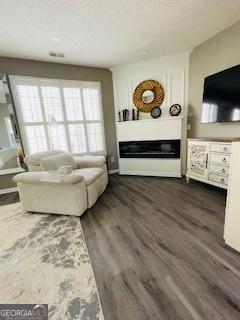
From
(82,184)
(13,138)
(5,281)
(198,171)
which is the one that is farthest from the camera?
(13,138)

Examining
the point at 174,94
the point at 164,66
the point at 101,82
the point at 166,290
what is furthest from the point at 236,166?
the point at 101,82

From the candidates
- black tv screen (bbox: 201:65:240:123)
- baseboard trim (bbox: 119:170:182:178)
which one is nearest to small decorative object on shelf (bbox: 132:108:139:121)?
baseboard trim (bbox: 119:170:182:178)

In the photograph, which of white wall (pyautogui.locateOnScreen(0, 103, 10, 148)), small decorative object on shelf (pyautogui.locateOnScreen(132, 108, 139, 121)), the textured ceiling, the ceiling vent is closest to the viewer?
the textured ceiling

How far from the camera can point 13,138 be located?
3305mm

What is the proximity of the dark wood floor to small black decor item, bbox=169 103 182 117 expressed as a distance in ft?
5.89

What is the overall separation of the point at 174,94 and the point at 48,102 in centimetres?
283

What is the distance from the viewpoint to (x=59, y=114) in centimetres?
370

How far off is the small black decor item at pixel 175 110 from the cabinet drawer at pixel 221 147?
1148 millimetres

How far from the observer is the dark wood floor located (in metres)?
1.12

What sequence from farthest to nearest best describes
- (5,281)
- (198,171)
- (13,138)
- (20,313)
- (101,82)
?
(101,82), (13,138), (198,171), (5,281), (20,313)

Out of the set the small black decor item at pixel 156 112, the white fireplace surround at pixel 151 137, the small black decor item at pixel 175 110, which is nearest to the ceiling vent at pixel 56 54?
the white fireplace surround at pixel 151 137

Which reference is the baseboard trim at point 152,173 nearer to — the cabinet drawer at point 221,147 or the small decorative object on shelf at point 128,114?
the cabinet drawer at point 221,147

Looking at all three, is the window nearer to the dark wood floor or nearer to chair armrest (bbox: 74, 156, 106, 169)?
chair armrest (bbox: 74, 156, 106, 169)

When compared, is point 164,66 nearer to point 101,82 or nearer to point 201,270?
point 101,82
